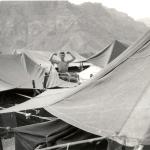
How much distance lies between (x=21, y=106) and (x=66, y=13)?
78771 millimetres

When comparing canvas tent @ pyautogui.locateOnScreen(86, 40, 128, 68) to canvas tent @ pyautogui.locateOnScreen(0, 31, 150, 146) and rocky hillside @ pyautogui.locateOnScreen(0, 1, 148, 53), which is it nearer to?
canvas tent @ pyautogui.locateOnScreen(0, 31, 150, 146)

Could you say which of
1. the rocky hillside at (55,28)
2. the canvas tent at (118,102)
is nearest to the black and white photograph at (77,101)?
the canvas tent at (118,102)

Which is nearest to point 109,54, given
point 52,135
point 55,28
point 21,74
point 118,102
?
point 21,74

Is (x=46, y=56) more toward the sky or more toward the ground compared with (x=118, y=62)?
more toward the ground

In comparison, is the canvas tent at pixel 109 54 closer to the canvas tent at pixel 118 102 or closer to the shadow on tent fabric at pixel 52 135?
the shadow on tent fabric at pixel 52 135

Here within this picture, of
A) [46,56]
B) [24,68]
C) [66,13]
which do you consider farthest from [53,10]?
[24,68]

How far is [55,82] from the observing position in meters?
13.0

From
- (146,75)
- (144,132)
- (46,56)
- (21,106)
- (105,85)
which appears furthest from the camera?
(46,56)

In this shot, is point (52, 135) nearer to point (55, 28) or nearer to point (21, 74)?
point (21, 74)

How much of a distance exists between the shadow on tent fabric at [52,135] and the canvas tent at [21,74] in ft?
20.2

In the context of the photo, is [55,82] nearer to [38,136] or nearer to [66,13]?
[38,136]

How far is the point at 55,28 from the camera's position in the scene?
79375 millimetres

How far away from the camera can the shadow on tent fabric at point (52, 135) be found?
17.2 ft

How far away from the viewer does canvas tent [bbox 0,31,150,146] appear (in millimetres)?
3926
